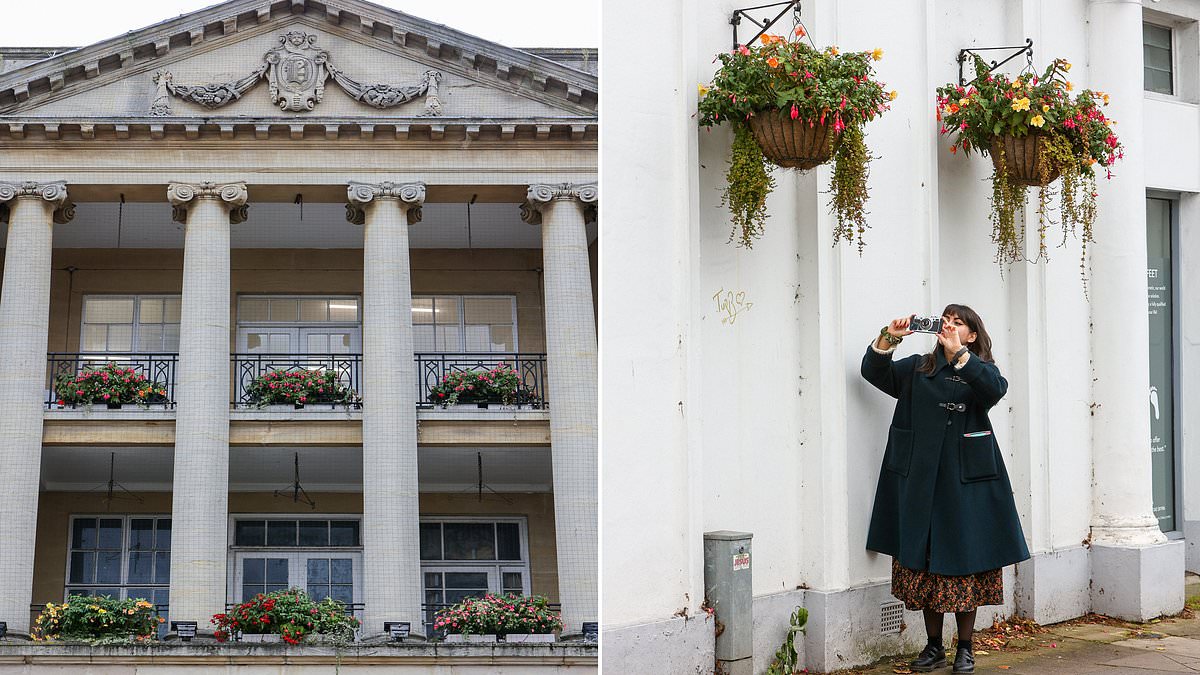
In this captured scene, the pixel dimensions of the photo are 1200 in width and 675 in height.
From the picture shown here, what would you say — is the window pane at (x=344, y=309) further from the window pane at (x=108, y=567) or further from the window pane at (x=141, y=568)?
the window pane at (x=108, y=567)

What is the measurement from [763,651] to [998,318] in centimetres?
214

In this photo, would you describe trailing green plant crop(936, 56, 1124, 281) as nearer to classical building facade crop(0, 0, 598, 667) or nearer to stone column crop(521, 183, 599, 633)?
classical building facade crop(0, 0, 598, 667)

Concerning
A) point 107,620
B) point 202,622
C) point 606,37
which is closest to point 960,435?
point 606,37

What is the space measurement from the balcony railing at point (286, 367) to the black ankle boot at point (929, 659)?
9.52 meters

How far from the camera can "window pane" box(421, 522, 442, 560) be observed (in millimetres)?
14141

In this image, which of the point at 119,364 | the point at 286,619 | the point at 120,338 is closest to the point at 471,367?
the point at 286,619

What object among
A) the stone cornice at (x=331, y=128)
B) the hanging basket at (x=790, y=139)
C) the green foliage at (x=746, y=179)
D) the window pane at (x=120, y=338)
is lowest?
the green foliage at (x=746, y=179)

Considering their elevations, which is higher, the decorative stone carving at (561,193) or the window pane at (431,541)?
the decorative stone carving at (561,193)

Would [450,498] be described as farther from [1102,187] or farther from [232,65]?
[1102,187]

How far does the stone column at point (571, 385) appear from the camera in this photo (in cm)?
1068

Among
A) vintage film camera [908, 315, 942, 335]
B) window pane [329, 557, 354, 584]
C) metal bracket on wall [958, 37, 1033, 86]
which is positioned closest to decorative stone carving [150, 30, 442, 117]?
window pane [329, 557, 354, 584]

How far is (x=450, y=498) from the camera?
47.0 feet

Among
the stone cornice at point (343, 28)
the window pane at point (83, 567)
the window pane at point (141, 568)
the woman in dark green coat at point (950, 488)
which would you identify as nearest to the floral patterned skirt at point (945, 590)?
the woman in dark green coat at point (950, 488)

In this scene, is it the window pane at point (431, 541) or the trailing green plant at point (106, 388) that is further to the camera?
the window pane at point (431, 541)
